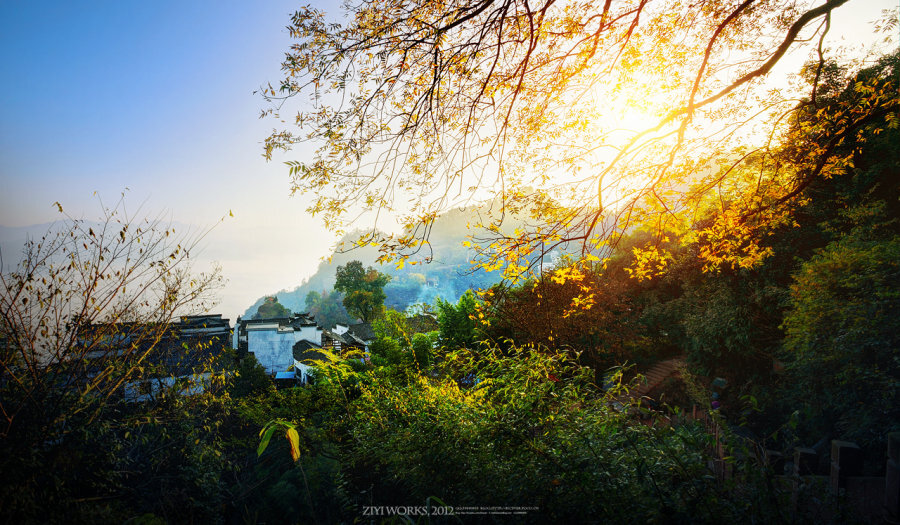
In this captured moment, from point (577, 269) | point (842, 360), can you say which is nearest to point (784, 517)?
point (577, 269)

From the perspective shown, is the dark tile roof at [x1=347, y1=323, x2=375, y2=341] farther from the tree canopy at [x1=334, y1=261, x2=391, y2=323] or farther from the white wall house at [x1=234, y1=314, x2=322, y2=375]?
the white wall house at [x1=234, y1=314, x2=322, y2=375]

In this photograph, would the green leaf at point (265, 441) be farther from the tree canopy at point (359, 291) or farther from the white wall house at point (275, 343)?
the tree canopy at point (359, 291)

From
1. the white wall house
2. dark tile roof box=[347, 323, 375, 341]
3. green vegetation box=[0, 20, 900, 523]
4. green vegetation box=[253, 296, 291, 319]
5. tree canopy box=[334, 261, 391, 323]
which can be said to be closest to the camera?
green vegetation box=[0, 20, 900, 523]

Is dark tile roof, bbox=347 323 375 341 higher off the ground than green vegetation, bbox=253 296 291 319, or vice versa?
green vegetation, bbox=253 296 291 319

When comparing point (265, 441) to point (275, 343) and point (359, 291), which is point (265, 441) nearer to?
point (275, 343)

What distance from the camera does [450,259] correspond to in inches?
3738

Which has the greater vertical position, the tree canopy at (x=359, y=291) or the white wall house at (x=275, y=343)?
the tree canopy at (x=359, y=291)

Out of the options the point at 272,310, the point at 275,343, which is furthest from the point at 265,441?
the point at 272,310

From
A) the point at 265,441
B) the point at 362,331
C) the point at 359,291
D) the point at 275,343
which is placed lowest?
the point at 362,331

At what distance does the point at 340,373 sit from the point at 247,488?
8.92 feet

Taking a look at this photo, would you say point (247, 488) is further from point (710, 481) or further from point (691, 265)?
point (691, 265)

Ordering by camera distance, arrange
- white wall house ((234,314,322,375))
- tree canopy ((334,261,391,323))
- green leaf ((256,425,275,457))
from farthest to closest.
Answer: tree canopy ((334,261,391,323)) < white wall house ((234,314,322,375)) < green leaf ((256,425,275,457))

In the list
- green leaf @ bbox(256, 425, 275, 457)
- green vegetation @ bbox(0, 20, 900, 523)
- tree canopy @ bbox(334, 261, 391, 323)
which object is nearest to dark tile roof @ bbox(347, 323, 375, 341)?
tree canopy @ bbox(334, 261, 391, 323)

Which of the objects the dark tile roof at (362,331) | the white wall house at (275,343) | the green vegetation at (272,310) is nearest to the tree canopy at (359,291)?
the dark tile roof at (362,331)
